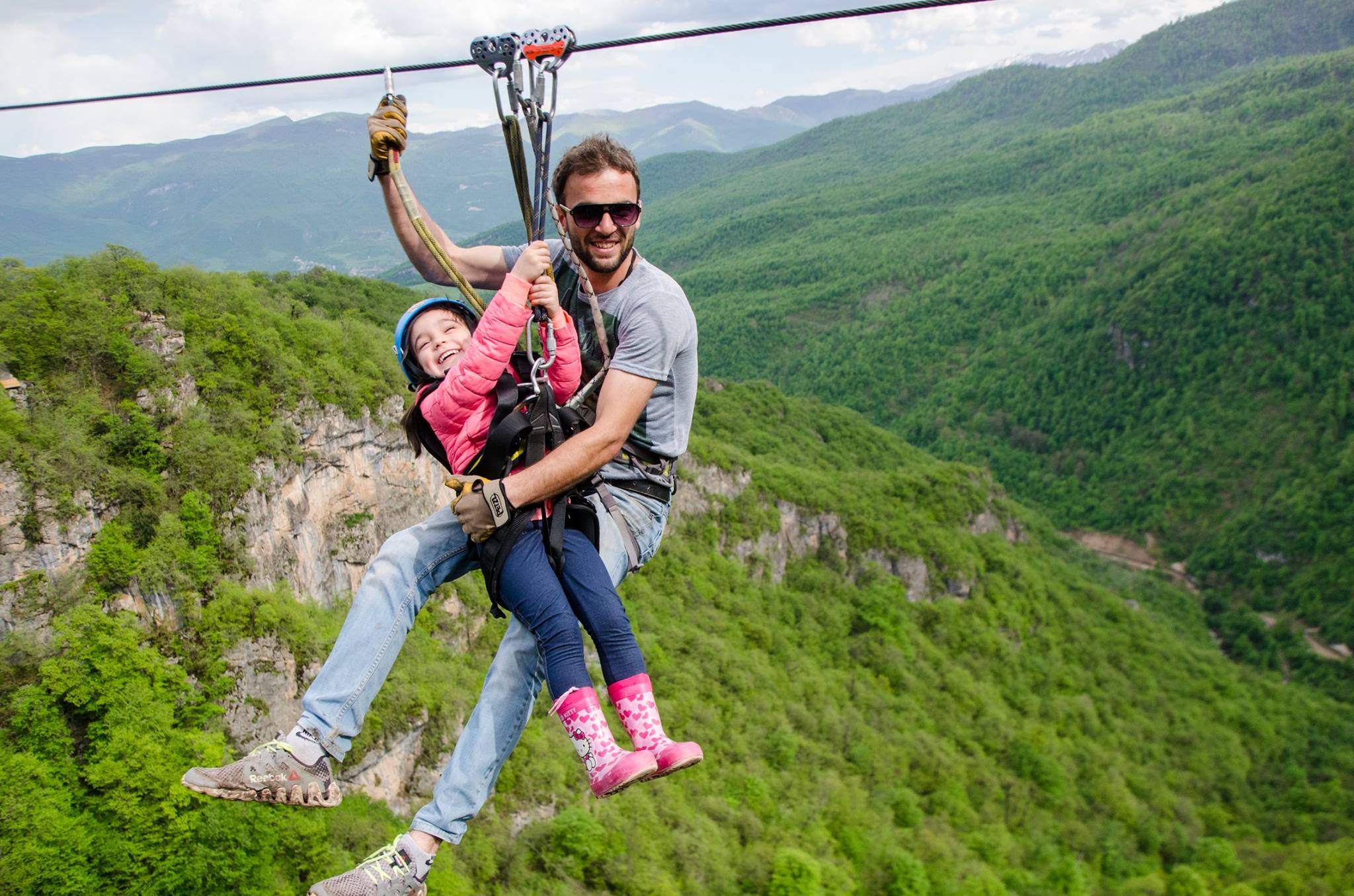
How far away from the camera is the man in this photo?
14.5ft

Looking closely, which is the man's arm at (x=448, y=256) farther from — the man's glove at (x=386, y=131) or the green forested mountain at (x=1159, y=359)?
the green forested mountain at (x=1159, y=359)

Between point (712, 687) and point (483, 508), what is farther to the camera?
point (712, 687)

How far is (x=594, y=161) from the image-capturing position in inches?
189

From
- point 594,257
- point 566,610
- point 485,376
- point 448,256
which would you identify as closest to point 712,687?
point 448,256

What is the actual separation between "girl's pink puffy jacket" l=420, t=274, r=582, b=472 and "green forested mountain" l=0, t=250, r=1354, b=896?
2248cm

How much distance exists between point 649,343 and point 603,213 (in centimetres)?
75

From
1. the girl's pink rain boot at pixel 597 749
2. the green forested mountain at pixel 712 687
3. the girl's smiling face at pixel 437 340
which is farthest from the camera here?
the green forested mountain at pixel 712 687

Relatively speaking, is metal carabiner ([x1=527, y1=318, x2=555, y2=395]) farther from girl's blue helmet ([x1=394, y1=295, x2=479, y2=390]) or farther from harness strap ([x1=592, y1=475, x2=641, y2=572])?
girl's blue helmet ([x1=394, y1=295, x2=479, y2=390])

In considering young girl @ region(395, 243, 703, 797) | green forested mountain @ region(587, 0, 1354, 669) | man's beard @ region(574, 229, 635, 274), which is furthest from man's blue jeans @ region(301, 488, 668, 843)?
green forested mountain @ region(587, 0, 1354, 669)

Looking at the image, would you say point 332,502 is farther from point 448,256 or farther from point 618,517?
point 618,517

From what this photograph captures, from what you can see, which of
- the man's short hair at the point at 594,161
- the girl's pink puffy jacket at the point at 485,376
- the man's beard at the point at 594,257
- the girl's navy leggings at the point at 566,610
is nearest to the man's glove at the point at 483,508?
the girl's navy leggings at the point at 566,610

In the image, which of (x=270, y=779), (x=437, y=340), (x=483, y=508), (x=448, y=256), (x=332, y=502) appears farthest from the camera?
(x=332, y=502)

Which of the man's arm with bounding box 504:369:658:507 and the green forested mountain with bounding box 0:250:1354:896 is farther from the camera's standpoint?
the green forested mountain with bounding box 0:250:1354:896

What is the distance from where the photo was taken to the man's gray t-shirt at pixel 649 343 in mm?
4758
